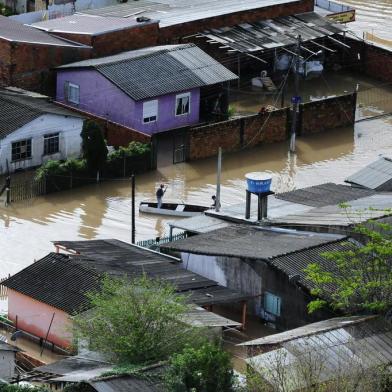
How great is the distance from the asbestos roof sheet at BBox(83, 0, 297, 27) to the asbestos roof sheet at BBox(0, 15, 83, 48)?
387 centimetres

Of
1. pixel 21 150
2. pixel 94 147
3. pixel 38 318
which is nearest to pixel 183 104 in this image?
pixel 94 147

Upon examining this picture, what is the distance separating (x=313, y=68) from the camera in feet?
241

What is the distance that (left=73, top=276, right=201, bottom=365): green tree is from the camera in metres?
40.6

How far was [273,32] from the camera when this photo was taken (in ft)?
237

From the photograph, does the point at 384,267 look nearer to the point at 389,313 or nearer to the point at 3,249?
the point at 389,313

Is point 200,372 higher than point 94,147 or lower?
higher

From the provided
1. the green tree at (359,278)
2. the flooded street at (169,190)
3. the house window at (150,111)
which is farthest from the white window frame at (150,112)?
the green tree at (359,278)

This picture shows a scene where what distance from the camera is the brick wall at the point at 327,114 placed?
216ft

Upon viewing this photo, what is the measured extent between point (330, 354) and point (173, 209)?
1589 centimetres

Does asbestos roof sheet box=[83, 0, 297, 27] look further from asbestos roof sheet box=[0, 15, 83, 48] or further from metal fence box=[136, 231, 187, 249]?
metal fence box=[136, 231, 187, 249]

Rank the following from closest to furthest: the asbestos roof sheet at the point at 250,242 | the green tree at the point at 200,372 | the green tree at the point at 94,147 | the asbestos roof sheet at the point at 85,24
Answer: the green tree at the point at 200,372, the asbestos roof sheet at the point at 250,242, the green tree at the point at 94,147, the asbestos roof sheet at the point at 85,24

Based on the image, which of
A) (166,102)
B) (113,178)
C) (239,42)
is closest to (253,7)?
(239,42)

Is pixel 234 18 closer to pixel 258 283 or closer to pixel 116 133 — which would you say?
pixel 116 133

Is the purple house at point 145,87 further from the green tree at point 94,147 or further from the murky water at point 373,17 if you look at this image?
the murky water at point 373,17
